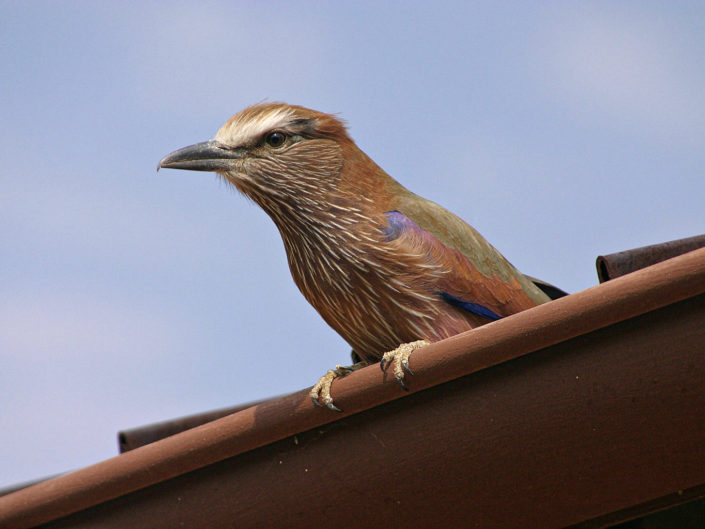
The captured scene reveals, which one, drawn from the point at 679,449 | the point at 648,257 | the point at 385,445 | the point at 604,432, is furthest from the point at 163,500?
the point at 648,257

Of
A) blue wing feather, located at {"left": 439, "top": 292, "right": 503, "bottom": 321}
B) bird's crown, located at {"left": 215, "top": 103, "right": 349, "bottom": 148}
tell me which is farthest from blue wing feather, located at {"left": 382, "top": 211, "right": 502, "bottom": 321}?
bird's crown, located at {"left": 215, "top": 103, "right": 349, "bottom": 148}

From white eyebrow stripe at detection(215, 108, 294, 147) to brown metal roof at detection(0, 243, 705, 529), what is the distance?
1.49 metres

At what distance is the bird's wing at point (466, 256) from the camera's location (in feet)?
11.4

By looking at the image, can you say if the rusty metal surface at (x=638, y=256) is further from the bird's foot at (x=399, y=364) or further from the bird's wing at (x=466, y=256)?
the bird's foot at (x=399, y=364)

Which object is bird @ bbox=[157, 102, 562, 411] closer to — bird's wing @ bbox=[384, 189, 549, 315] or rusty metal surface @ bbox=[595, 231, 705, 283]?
bird's wing @ bbox=[384, 189, 549, 315]

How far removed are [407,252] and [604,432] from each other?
1.29 m

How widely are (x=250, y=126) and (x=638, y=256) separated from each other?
1.72 meters

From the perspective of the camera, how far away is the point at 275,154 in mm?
3760

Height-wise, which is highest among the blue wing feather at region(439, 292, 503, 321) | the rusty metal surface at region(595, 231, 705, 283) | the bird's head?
the bird's head

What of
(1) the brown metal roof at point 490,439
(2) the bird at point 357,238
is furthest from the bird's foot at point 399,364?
(2) the bird at point 357,238

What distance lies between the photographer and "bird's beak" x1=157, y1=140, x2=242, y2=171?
3.71m

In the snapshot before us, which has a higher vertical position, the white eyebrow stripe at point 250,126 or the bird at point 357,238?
the white eyebrow stripe at point 250,126

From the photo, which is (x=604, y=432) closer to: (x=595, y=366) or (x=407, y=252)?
(x=595, y=366)

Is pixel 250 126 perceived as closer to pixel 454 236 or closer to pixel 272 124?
pixel 272 124
